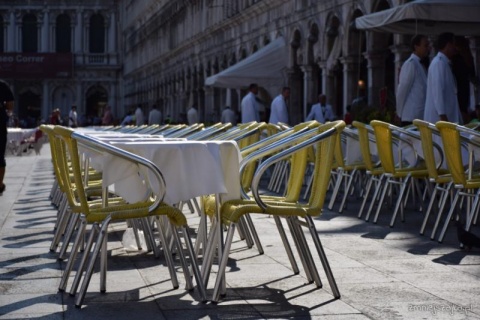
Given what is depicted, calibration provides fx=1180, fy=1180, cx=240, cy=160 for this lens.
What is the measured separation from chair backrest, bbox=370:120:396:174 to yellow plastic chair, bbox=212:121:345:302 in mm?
2958

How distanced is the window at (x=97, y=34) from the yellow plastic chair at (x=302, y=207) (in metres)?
76.0

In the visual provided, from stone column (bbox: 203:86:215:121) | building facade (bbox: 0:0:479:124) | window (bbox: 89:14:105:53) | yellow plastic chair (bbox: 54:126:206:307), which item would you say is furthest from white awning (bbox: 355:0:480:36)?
window (bbox: 89:14:105:53)

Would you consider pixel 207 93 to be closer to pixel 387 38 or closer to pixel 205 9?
pixel 205 9

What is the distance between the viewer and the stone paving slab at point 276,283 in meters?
5.75

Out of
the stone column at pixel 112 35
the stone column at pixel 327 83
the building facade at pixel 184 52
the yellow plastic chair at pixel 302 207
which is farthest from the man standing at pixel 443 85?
the stone column at pixel 112 35

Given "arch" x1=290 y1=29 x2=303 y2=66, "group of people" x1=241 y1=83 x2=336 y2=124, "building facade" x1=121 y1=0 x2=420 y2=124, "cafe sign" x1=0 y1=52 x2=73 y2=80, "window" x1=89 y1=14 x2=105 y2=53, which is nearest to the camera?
"group of people" x1=241 y1=83 x2=336 y2=124

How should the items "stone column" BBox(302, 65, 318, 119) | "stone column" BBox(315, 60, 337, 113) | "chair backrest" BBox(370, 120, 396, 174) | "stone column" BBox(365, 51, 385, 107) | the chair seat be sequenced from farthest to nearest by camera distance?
"stone column" BBox(302, 65, 318, 119) < "stone column" BBox(315, 60, 337, 113) < "stone column" BBox(365, 51, 385, 107) < "chair backrest" BBox(370, 120, 396, 174) < the chair seat

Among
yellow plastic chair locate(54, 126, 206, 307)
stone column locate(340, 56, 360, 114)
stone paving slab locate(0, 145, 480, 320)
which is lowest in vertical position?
stone paving slab locate(0, 145, 480, 320)

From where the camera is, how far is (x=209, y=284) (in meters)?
6.64

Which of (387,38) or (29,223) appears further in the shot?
(387,38)

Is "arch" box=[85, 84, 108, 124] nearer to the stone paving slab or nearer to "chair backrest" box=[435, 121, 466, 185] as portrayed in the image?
the stone paving slab

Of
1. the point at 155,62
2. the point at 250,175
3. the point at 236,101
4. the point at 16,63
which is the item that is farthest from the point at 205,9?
the point at 250,175

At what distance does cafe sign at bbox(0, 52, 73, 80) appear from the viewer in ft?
254

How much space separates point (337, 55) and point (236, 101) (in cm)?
1309
